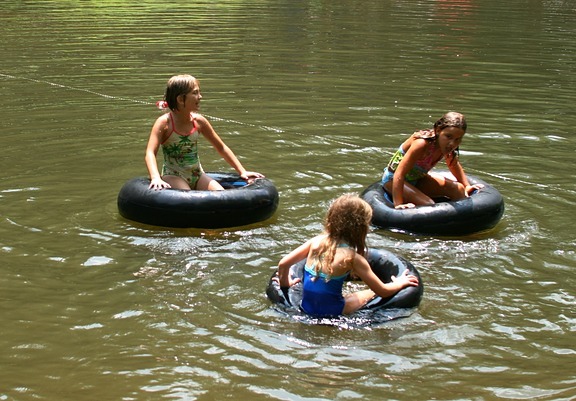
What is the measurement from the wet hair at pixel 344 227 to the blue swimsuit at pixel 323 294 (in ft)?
0.20

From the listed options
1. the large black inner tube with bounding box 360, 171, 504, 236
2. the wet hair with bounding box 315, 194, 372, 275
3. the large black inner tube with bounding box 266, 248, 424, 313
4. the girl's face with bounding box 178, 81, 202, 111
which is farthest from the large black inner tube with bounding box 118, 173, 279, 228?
the wet hair with bounding box 315, 194, 372, 275

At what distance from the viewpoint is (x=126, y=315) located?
600 centimetres

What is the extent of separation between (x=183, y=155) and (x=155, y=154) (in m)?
0.32

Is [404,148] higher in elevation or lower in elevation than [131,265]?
higher

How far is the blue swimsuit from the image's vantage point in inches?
229

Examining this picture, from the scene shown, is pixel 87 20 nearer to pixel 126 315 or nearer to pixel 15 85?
pixel 15 85

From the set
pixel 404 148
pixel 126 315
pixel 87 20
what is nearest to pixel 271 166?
pixel 404 148

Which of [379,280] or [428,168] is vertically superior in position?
[428,168]

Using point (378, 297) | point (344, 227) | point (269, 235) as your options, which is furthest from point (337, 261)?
point (269, 235)

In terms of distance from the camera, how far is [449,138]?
25.3 feet

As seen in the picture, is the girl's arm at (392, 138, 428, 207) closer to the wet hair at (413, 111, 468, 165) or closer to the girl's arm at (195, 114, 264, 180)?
the wet hair at (413, 111, 468, 165)

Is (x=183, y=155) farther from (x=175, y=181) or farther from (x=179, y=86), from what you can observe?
(x=179, y=86)

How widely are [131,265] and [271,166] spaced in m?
3.17

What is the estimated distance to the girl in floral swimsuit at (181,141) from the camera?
26.2 ft
